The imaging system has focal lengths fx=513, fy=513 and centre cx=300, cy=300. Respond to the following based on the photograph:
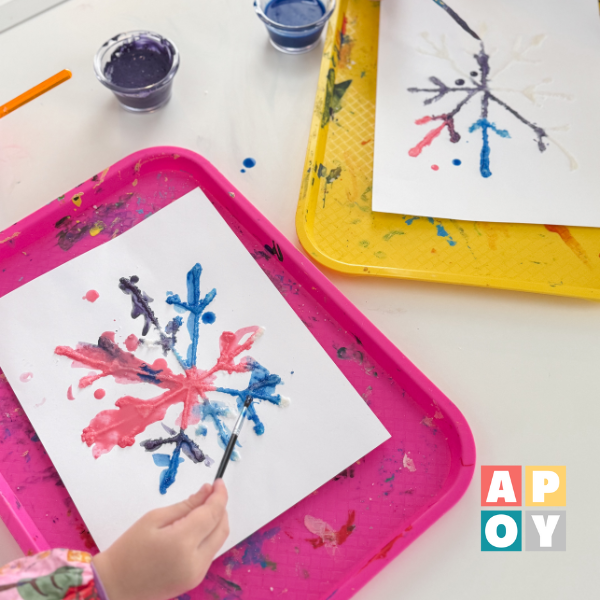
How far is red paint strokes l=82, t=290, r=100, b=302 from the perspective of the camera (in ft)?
2.20

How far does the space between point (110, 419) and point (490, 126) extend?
666 millimetres

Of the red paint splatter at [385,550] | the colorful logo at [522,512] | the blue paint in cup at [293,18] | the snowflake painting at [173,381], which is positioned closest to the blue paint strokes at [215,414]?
the snowflake painting at [173,381]

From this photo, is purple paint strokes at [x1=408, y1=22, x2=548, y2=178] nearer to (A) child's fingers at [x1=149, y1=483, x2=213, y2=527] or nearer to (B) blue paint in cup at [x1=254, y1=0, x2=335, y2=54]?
(B) blue paint in cup at [x1=254, y1=0, x2=335, y2=54]

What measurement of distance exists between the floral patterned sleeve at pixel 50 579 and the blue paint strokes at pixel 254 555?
0.14 meters

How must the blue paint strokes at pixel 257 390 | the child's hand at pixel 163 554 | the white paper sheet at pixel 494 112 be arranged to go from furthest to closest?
the white paper sheet at pixel 494 112, the blue paint strokes at pixel 257 390, the child's hand at pixel 163 554

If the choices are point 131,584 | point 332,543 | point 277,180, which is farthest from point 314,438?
point 277,180

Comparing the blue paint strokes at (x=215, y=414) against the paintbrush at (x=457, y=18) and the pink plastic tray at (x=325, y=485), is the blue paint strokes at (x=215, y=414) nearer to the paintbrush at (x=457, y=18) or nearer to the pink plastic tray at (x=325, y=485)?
the pink plastic tray at (x=325, y=485)

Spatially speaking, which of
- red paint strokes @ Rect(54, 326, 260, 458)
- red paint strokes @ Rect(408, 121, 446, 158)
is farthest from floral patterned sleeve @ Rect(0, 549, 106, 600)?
red paint strokes @ Rect(408, 121, 446, 158)

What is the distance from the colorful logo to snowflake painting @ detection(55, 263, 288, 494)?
27 centimetres

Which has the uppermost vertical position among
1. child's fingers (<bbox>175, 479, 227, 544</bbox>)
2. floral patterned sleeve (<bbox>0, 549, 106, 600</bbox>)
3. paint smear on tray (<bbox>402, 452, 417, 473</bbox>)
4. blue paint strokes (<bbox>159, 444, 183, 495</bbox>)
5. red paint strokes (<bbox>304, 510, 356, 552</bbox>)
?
paint smear on tray (<bbox>402, 452, 417, 473</bbox>)

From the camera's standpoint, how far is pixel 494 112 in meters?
0.77

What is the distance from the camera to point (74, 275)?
0.68 metres

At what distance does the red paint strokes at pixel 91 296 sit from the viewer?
0.67m

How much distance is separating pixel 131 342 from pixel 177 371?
7cm
